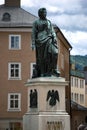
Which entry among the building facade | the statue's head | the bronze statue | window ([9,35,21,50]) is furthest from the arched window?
the bronze statue

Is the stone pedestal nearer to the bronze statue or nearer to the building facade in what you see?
the bronze statue

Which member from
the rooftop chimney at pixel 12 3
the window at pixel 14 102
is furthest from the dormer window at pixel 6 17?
the window at pixel 14 102

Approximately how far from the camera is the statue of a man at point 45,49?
58.7ft

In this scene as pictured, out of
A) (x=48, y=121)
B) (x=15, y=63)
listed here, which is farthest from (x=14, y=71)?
(x=48, y=121)

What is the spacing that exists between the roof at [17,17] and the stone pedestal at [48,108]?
3449cm

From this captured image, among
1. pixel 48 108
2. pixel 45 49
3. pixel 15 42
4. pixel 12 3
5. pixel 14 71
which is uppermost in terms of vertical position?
pixel 12 3

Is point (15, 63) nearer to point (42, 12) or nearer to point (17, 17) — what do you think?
point (17, 17)

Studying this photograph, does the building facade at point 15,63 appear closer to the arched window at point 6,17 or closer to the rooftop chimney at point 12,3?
the arched window at point 6,17

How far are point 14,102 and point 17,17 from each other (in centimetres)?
966

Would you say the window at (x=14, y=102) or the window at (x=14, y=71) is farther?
the window at (x=14, y=71)

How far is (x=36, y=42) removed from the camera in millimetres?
18141

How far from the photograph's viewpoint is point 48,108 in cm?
1738

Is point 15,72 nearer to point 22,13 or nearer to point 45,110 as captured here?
point 22,13

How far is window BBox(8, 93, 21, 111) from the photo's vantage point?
50.8 metres
